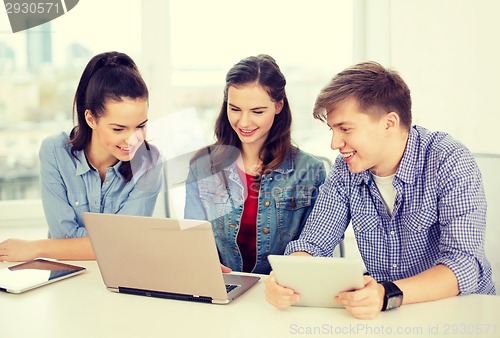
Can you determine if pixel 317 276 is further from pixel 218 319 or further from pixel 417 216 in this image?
pixel 417 216

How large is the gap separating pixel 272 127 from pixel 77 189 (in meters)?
0.68

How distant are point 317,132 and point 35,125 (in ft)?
4.45

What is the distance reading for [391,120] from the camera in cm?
170

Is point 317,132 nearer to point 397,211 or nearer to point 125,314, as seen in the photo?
point 397,211

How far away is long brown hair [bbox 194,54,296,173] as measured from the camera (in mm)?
2004

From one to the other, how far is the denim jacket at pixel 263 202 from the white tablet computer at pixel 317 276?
0.67 m

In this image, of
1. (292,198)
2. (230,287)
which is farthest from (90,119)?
(230,287)

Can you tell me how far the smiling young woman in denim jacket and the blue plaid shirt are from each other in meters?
0.26

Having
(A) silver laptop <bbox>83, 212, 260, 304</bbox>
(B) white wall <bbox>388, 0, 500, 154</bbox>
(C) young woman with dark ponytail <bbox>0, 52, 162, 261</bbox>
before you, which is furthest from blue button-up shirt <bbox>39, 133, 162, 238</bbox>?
(B) white wall <bbox>388, 0, 500, 154</bbox>

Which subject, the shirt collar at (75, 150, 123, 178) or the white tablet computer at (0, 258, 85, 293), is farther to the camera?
the shirt collar at (75, 150, 123, 178)

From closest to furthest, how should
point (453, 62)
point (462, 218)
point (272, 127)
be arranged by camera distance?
1. point (462, 218)
2. point (272, 127)
3. point (453, 62)

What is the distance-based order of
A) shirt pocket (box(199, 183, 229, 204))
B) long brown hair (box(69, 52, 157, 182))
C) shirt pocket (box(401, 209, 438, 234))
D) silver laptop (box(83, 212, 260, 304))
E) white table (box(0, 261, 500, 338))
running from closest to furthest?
white table (box(0, 261, 500, 338)) → silver laptop (box(83, 212, 260, 304)) → shirt pocket (box(401, 209, 438, 234)) → long brown hair (box(69, 52, 157, 182)) → shirt pocket (box(199, 183, 229, 204))

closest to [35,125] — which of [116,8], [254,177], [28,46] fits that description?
[28,46]

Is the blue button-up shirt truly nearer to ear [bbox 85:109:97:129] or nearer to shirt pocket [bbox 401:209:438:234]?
ear [bbox 85:109:97:129]
